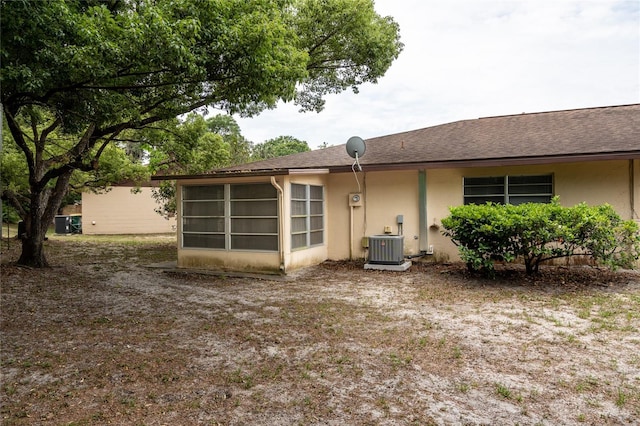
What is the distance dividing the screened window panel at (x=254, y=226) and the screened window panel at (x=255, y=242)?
0.35 feet

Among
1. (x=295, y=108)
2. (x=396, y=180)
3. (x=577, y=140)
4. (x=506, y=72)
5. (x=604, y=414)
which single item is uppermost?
(x=506, y=72)

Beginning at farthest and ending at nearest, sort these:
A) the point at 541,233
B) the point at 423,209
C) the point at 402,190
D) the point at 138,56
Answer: the point at 402,190, the point at 423,209, the point at 541,233, the point at 138,56

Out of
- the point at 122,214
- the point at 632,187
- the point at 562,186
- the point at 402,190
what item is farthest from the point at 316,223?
the point at 122,214

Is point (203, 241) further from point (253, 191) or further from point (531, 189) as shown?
point (531, 189)

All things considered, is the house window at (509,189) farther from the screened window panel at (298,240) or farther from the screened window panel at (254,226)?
the screened window panel at (254,226)

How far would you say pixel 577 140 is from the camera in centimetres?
860

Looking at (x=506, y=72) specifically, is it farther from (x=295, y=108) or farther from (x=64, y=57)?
(x=64, y=57)

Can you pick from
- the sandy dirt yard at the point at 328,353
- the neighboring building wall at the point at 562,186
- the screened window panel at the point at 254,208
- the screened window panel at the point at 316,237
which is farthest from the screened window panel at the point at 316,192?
the sandy dirt yard at the point at 328,353

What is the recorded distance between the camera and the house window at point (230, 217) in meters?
8.44

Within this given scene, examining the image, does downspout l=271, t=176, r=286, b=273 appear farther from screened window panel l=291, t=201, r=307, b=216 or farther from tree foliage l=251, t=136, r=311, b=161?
tree foliage l=251, t=136, r=311, b=161

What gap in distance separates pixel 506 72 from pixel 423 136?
5.78 meters

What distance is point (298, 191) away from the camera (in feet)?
29.1

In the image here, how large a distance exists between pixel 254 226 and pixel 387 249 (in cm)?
287

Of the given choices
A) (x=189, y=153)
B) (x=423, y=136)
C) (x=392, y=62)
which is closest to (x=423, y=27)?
(x=392, y=62)
